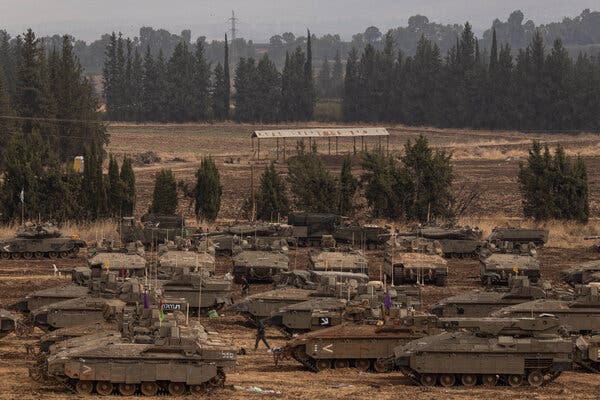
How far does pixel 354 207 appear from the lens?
59281 millimetres

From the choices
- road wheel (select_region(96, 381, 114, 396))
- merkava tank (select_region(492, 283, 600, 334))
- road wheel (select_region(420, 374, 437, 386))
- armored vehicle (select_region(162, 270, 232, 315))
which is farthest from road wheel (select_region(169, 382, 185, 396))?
armored vehicle (select_region(162, 270, 232, 315))

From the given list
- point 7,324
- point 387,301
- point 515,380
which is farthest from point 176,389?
point 515,380

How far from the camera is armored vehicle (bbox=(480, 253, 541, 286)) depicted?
136 ft

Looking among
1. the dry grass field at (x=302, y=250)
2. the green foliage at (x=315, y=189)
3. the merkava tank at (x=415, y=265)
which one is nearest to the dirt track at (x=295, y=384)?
the dry grass field at (x=302, y=250)

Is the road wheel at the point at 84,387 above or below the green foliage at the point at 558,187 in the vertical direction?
below

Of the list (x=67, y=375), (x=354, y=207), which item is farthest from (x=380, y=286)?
(x=354, y=207)

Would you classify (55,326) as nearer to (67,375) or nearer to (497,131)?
(67,375)

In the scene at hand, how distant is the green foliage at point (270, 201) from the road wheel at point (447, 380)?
31955 millimetres

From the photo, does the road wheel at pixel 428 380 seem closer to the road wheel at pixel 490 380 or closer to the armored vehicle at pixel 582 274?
the road wheel at pixel 490 380

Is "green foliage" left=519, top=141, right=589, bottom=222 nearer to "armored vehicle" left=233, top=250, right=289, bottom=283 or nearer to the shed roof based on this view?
"armored vehicle" left=233, top=250, right=289, bottom=283

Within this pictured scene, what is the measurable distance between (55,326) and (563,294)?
39.2 feet

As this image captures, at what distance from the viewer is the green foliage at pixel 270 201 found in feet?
192

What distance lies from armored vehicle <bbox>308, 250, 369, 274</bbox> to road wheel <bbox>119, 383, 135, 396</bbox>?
627 inches

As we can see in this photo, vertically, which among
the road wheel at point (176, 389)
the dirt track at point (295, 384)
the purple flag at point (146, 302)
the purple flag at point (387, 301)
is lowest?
the dirt track at point (295, 384)
